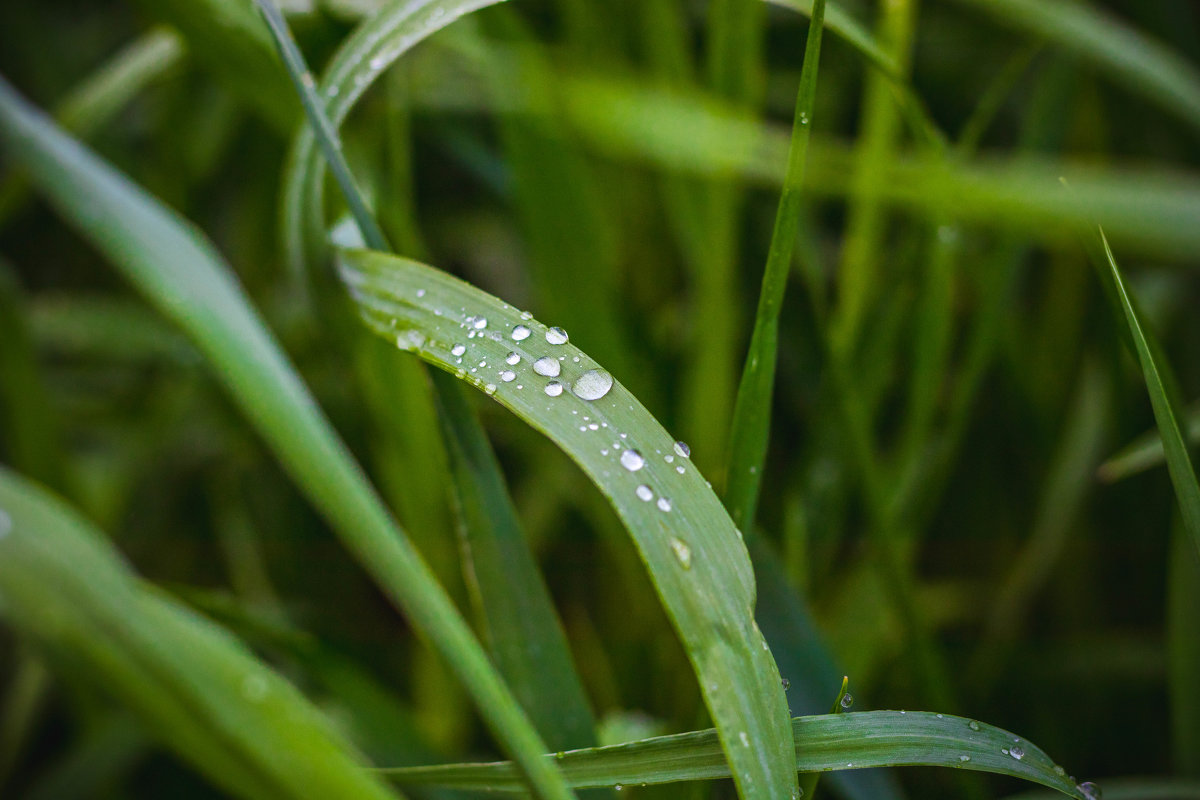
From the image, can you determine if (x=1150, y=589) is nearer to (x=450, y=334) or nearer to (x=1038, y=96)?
(x=1038, y=96)

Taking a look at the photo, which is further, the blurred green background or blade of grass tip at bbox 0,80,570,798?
the blurred green background

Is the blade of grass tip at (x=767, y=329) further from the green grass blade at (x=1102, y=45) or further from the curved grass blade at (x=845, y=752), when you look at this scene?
the green grass blade at (x=1102, y=45)

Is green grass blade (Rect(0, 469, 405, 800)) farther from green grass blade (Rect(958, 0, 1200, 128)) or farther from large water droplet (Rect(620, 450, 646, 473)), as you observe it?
green grass blade (Rect(958, 0, 1200, 128))

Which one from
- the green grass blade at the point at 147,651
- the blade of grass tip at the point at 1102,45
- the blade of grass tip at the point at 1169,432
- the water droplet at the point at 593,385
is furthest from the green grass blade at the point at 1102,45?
the green grass blade at the point at 147,651

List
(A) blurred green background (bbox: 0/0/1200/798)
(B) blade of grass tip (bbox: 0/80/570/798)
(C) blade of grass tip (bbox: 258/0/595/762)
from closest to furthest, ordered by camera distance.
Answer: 1. (B) blade of grass tip (bbox: 0/80/570/798)
2. (C) blade of grass tip (bbox: 258/0/595/762)
3. (A) blurred green background (bbox: 0/0/1200/798)

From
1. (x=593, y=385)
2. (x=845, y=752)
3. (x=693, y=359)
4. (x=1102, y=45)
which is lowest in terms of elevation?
(x=845, y=752)

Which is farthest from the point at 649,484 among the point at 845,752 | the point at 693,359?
the point at 693,359

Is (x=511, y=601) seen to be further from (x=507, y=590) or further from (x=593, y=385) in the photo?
(x=593, y=385)

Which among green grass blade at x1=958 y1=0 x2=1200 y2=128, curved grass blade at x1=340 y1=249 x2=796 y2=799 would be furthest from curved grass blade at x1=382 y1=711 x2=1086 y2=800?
green grass blade at x1=958 y1=0 x2=1200 y2=128
